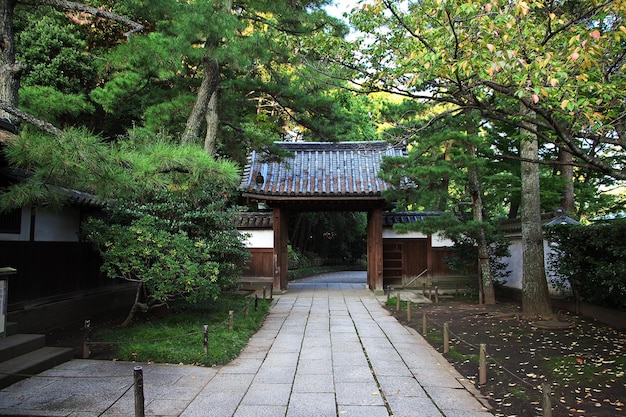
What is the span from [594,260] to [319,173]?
9582 mm

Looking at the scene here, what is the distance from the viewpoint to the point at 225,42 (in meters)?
9.98

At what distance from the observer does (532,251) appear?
9844 mm

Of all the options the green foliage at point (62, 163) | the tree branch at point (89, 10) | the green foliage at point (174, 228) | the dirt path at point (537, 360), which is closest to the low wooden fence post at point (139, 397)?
the green foliage at point (62, 163)

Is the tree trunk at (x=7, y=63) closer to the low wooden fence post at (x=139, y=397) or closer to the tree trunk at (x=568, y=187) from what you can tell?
the low wooden fence post at (x=139, y=397)

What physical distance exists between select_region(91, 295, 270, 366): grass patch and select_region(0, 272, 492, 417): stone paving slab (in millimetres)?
218

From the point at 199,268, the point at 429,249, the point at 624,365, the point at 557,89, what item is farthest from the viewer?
the point at 429,249

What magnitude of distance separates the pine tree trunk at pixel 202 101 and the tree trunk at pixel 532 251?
24.8 ft

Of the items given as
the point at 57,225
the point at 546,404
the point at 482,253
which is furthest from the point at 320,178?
the point at 546,404

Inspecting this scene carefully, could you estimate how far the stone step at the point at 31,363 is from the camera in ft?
17.4

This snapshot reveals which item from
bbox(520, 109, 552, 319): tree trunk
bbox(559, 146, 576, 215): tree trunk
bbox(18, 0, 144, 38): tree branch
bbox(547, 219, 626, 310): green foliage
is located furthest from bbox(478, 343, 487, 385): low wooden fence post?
bbox(559, 146, 576, 215): tree trunk

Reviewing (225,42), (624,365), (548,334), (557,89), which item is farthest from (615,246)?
(225,42)

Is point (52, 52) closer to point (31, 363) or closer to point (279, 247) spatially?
point (279, 247)

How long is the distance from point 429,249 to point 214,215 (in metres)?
10.9

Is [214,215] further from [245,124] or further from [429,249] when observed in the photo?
[429,249]
